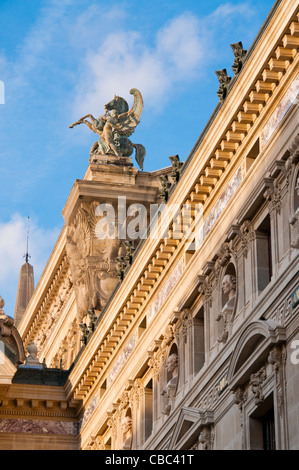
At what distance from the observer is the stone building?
3025 centimetres

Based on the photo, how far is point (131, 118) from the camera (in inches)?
2079

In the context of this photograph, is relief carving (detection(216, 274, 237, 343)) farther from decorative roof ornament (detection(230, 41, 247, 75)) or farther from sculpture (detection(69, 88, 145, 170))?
sculpture (detection(69, 88, 145, 170))

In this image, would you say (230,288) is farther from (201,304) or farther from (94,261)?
(94,261)

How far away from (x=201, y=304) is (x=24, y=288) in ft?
157

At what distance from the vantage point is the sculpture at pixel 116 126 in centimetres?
5256

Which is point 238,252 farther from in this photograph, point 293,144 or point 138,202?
point 138,202

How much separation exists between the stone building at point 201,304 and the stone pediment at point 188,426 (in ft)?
0.15

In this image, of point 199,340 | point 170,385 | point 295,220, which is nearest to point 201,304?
point 199,340

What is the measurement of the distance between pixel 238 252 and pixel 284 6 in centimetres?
579

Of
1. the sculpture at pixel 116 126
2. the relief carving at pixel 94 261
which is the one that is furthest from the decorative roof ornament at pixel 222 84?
Result: the sculpture at pixel 116 126

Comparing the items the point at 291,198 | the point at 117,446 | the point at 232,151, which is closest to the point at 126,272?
the point at 117,446


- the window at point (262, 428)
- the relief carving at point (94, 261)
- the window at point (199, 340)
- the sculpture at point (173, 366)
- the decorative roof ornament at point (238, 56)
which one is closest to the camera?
the window at point (262, 428)

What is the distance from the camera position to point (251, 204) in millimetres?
32094

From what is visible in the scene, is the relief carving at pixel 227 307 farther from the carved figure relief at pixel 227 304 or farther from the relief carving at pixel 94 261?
the relief carving at pixel 94 261
